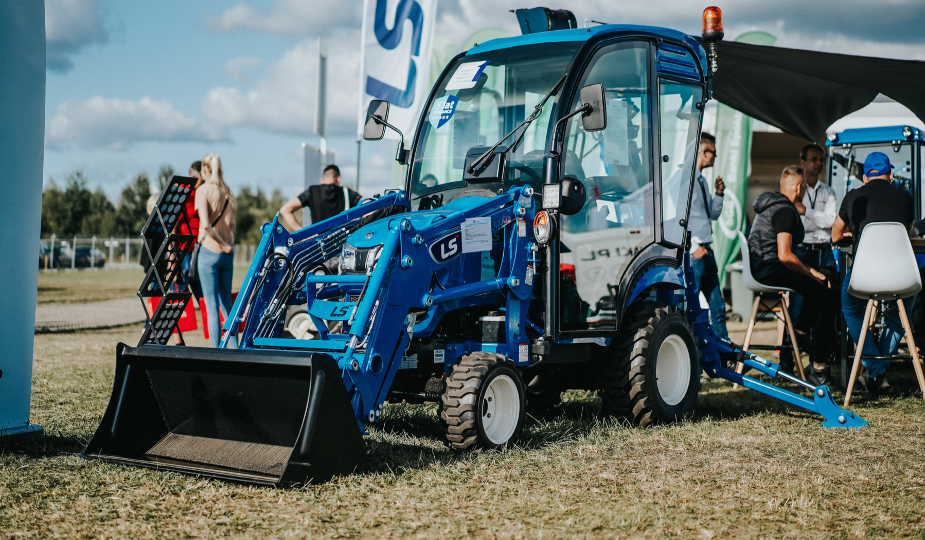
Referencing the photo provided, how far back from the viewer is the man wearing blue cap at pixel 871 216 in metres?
7.19

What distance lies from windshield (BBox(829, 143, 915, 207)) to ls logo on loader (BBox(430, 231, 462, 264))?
25.3 ft

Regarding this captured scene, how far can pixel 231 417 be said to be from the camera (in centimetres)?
445

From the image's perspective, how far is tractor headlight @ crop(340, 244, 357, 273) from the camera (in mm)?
4996

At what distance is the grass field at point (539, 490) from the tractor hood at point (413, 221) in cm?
117

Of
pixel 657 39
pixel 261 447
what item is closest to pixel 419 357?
pixel 261 447

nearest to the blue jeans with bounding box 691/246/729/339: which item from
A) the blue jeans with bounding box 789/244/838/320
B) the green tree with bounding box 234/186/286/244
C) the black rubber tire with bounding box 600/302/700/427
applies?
the blue jeans with bounding box 789/244/838/320

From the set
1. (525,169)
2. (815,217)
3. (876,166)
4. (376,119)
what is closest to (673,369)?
(525,169)

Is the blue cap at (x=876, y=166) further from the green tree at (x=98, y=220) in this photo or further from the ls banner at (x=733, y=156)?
the green tree at (x=98, y=220)

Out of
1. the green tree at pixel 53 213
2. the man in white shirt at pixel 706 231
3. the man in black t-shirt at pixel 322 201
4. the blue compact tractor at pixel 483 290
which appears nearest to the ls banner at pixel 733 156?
the man in white shirt at pixel 706 231

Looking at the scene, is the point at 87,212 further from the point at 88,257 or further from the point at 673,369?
the point at 673,369

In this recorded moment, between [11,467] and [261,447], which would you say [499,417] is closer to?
[261,447]

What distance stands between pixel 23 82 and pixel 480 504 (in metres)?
3.70

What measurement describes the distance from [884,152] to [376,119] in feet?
25.9

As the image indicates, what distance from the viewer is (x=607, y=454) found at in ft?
15.9
